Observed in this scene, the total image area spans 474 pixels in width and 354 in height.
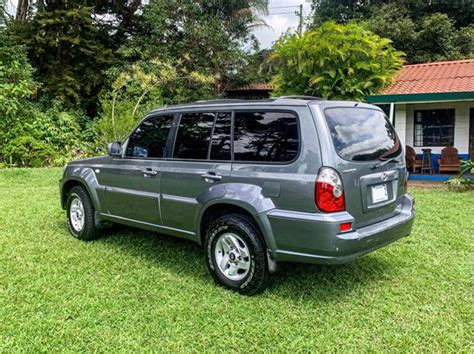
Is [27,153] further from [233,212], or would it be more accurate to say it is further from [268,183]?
[268,183]

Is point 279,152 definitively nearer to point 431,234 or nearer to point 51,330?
point 51,330

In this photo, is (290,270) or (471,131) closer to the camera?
(290,270)

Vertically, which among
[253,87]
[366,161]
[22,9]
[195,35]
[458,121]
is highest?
[22,9]

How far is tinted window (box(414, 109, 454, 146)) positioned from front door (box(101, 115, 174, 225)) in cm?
1064

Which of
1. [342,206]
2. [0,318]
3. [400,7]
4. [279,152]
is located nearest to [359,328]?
[342,206]

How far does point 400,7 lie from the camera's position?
63.8 ft

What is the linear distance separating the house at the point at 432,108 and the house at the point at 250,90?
28.3ft

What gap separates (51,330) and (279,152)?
7.43 ft

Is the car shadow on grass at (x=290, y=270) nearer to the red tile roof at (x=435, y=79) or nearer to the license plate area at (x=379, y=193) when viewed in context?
the license plate area at (x=379, y=193)

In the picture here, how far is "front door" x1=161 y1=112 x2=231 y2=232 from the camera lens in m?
3.84

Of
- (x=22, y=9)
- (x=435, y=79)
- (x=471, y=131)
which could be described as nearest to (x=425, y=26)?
(x=435, y=79)

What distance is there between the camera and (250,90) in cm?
2120

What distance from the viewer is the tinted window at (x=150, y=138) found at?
448 centimetres

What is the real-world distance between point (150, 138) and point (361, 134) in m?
2.35
